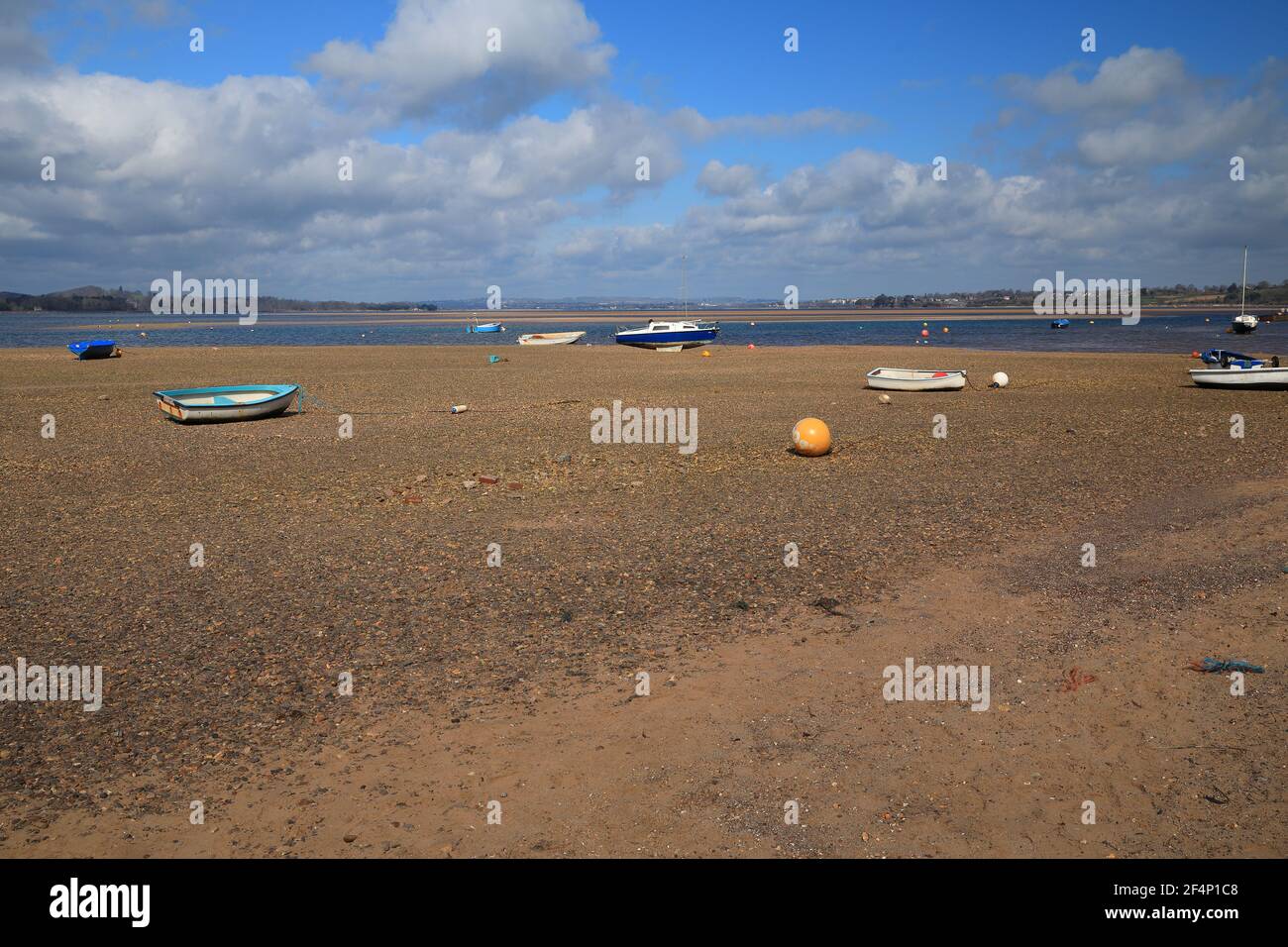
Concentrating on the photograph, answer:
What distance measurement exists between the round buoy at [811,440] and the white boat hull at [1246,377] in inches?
691

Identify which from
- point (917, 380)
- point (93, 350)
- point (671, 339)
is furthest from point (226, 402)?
point (671, 339)

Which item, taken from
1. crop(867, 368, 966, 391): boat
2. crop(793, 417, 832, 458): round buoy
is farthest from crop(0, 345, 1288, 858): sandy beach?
crop(867, 368, 966, 391): boat

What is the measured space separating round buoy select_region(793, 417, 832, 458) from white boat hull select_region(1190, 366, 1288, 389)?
17.5m

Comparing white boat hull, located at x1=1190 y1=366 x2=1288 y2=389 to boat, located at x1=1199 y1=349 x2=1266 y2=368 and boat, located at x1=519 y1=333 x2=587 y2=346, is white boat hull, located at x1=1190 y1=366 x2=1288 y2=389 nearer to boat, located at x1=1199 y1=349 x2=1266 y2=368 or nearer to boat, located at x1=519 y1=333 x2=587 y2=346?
boat, located at x1=1199 y1=349 x2=1266 y2=368

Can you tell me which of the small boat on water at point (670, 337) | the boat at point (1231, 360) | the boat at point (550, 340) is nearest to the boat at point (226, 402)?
the boat at point (1231, 360)

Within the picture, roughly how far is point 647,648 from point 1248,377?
26.8m

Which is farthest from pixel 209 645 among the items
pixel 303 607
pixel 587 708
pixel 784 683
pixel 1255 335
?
pixel 1255 335

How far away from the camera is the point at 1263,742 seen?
6.41 meters

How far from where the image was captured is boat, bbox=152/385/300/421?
22.3 m

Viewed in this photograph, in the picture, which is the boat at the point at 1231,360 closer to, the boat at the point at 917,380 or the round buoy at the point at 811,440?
the boat at the point at 917,380

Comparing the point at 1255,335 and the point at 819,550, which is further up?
the point at 1255,335

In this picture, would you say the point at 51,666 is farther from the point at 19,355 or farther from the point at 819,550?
the point at 19,355

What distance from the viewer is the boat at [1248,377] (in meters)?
27.3
